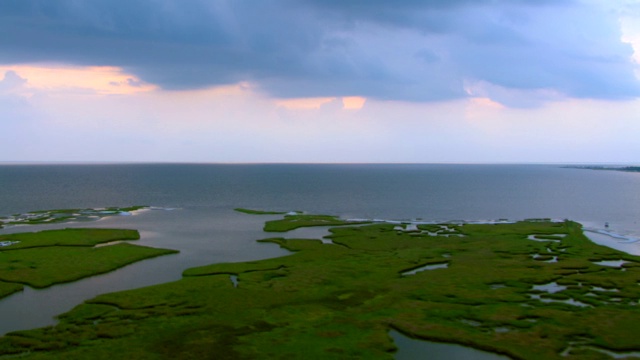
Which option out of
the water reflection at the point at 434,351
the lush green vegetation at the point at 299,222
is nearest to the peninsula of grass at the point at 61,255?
the lush green vegetation at the point at 299,222

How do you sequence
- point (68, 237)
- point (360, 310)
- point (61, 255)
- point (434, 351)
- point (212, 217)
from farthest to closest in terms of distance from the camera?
point (212, 217)
point (68, 237)
point (61, 255)
point (360, 310)
point (434, 351)

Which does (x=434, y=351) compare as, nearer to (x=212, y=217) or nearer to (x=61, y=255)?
(x=61, y=255)

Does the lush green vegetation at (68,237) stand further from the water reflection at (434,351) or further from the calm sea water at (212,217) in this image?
the water reflection at (434,351)

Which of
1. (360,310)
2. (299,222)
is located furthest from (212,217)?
(360,310)

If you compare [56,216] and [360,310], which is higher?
[56,216]

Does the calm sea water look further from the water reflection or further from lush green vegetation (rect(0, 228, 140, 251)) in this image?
the water reflection
